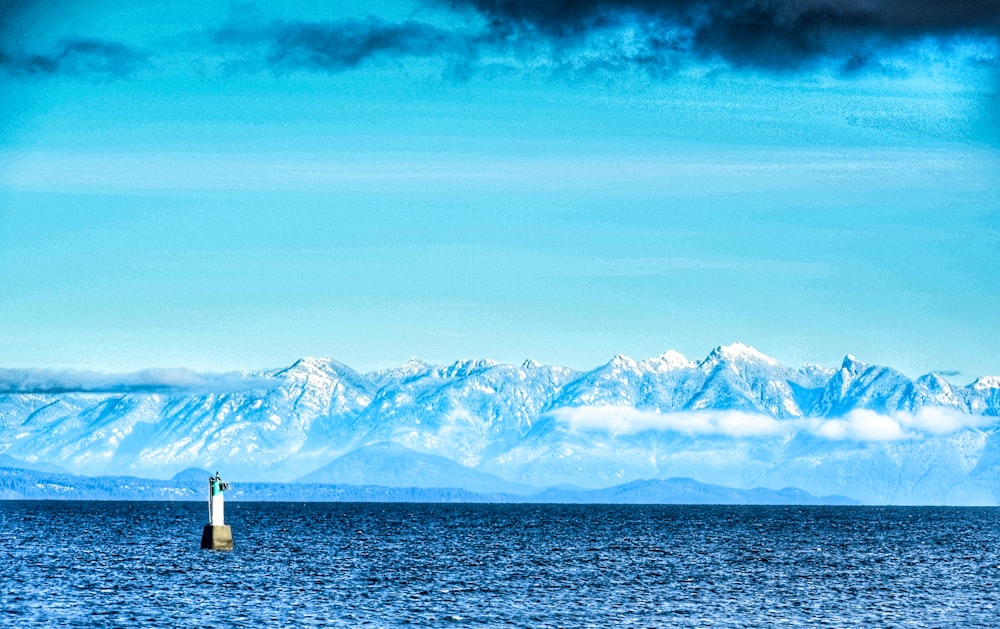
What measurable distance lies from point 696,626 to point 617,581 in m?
26.6

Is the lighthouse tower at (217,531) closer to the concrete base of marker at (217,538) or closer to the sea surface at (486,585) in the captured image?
the concrete base of marker at (217,538)

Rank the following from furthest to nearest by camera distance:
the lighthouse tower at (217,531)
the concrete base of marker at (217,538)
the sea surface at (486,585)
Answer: the concrete base of marker at (217,538) < the lighthouse tower at (217,531) < the sea surface at (486,585)

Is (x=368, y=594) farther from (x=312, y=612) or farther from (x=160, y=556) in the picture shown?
(x=160, y=556)

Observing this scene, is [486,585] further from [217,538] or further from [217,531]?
[217,531]

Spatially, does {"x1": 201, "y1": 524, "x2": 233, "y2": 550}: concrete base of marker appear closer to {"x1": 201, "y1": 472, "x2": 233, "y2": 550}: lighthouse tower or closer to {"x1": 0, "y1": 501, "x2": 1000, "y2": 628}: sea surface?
{"x1": 201, "y1": 472, "x2": 233, "y2": 550}: lighthouse tower

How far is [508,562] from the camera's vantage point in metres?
130

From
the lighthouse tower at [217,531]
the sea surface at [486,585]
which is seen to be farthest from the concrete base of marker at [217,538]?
the sea surface at [486,585]

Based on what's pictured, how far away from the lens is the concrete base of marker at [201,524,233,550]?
128m

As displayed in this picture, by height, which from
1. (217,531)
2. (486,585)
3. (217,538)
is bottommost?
(486,585)

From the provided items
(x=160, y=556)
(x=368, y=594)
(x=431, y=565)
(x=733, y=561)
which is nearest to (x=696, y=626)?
(x=368, y=594)

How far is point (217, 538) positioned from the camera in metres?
128

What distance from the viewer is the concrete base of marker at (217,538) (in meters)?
128

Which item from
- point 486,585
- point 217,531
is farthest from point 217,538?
point 486,585

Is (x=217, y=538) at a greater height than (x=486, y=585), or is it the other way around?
(x=217, y=538)
